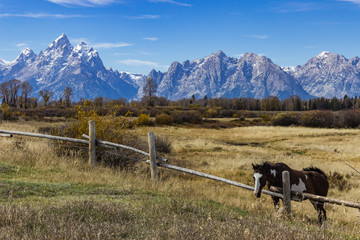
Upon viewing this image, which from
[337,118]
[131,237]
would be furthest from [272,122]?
[131,237]

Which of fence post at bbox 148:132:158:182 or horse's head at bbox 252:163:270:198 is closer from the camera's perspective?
horse's head at bbox 252:163:270:198

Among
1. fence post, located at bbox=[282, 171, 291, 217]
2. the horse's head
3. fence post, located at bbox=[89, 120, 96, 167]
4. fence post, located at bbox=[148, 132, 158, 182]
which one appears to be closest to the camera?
the horse's head

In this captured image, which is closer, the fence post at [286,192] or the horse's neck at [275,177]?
the fence post at [286,192]

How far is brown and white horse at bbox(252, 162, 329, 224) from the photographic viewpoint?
7.46m

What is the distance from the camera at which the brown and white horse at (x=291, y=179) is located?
7.46 m

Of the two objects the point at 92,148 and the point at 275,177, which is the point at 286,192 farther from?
the point at 92,148

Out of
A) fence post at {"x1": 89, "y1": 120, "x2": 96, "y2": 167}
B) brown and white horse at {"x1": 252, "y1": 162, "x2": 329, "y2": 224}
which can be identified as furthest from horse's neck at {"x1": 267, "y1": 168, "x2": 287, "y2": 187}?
fence post at {"x1": 89, "y1": 120, "x2": 96, "y2": 167}

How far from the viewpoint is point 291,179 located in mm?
7852

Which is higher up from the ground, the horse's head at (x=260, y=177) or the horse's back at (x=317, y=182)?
the horse's head at (x=260, y=177)

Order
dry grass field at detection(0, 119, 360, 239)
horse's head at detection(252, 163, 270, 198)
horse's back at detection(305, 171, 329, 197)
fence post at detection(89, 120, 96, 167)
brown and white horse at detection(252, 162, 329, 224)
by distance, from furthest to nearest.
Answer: fence post at detection(89, 120, 96, 167) → horse's back at detection(305, 171, 329, 197) → brown and white horse at detection(252, 162, 329, 224) → horse's head at detection(252, 163, 270, 198) → dry grass field at detection(0, 119, 360, 239)

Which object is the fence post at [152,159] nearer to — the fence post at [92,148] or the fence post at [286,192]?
the fence post at [92,148]

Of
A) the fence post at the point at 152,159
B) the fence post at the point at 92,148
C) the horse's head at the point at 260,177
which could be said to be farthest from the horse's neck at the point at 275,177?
the fence post at the point at 92,148

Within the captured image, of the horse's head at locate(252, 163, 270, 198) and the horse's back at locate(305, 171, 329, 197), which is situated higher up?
the horse's head at locate(252, 163, 270, 198)

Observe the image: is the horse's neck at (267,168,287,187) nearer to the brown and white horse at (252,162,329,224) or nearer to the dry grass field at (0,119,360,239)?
the brown and white horse at (252,162,329,224)
